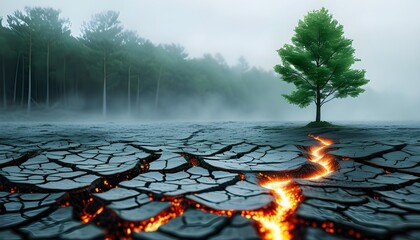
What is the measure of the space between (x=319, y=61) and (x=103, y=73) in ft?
67.5

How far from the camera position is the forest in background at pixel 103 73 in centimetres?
2359

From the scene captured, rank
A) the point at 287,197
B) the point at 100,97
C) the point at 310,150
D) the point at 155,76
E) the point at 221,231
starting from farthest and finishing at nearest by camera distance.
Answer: the point at 100,97 → the point at 155,76 → the point at 310,150 → the point at 287,197 → the point at 221,231

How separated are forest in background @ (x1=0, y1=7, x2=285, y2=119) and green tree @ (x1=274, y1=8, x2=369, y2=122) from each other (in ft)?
57.2

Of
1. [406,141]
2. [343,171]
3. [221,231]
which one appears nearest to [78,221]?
[221,231]

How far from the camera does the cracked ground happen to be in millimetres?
2072

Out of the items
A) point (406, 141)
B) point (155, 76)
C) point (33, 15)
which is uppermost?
point (33, 15)

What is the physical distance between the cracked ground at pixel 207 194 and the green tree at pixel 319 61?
Result: 5.34 metres

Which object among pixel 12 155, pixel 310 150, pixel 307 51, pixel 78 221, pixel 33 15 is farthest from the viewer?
pixel 33 15

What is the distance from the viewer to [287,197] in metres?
2.87

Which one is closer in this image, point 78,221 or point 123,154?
point 78,221

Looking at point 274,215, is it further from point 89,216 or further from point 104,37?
point 104,37

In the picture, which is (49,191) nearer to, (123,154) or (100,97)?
(123,154)

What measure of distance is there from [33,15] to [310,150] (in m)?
26.4

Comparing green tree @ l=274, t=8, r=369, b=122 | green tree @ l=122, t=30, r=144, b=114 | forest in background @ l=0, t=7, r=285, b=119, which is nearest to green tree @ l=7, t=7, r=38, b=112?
forest in background @ l=0, t=7, r=285, b=119
